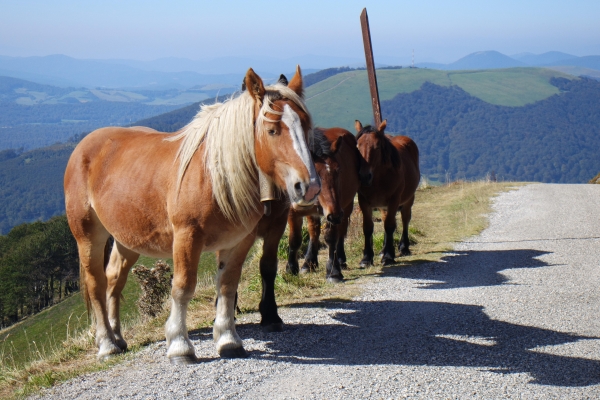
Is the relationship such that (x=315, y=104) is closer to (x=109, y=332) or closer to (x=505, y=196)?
(x=505, y=196)

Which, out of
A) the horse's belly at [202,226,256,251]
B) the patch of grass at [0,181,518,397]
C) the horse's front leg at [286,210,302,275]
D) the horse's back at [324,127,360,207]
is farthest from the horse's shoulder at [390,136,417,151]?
the horse's belly at [202,226,256,251]

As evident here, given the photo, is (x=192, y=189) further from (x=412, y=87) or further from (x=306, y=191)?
(x=412, y=87)

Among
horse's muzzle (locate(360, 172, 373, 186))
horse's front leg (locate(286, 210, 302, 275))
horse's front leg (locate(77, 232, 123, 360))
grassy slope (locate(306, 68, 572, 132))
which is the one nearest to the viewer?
horse's front leg (locate(77, 232, 123, 360))

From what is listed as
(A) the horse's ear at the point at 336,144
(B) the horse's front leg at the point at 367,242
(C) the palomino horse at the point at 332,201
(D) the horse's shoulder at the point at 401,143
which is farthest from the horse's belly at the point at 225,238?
(D) the horse's shoulder at the point at 401,143

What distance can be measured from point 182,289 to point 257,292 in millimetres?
3094

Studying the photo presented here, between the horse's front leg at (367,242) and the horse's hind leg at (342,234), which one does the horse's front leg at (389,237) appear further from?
the horse's hind leg at (342,234)

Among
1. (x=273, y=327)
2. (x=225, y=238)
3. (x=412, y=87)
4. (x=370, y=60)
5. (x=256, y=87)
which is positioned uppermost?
(x=412, y=87)

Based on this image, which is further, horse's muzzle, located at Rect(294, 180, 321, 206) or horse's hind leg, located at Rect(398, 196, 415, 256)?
horse's hind leg, located at Rect(398, 196, 415, 256)

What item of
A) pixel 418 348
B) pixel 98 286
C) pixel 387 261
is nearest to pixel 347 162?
pixel 387 261

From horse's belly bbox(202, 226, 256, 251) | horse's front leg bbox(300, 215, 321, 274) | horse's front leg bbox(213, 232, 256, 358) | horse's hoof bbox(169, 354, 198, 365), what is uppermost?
horse's belly bbox(202, 226, 256, 251)

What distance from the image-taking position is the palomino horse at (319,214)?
224 inches

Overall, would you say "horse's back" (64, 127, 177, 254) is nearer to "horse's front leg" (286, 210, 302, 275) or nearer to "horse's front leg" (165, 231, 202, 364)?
"horse's front leg" (165, 231, 202, 364)

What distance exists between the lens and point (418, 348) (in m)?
5.15

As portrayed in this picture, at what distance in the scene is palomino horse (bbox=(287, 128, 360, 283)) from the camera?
6.98 meters
